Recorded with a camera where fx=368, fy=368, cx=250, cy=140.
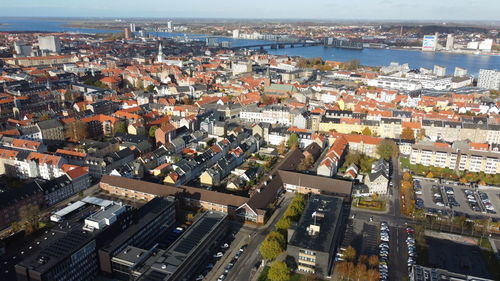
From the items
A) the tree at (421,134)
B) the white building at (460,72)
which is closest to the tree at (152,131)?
the tree at (421,134)

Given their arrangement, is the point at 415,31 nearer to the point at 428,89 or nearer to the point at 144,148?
the point at 428,89

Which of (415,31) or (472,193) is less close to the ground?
(415,31)

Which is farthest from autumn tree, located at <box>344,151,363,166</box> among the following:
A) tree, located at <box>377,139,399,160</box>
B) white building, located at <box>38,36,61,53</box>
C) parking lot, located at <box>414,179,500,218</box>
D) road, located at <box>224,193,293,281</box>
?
white building, located at <box>38,36,61,53</box>

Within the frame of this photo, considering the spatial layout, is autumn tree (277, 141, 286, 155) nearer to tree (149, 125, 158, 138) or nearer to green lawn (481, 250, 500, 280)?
tree (149, 125, 158, 138)

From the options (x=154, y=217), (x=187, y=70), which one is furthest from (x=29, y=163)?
(x=187, y=70)

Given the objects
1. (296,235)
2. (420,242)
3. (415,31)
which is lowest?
(420,242)

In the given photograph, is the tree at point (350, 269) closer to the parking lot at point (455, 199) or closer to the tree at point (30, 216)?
the parking lot at point (455, 199)
